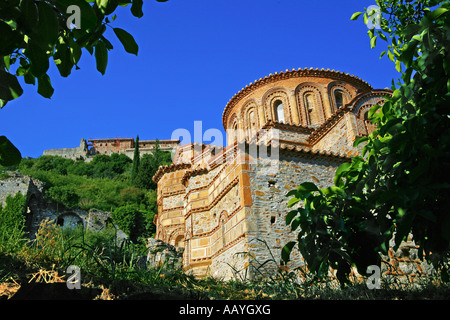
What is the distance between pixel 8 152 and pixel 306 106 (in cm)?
1497

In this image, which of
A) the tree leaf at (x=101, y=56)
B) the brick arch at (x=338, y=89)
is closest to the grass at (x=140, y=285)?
the tree leaf at (x=101, y=56)

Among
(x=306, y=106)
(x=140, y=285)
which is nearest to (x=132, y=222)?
(x=306, y=106)

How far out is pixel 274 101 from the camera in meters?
16.1

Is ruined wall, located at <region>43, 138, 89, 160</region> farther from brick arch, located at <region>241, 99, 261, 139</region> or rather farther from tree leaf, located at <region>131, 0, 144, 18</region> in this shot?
tree leaf, located at <region>131, 0, 144, 18</region>

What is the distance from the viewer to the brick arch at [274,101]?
51.4 ft

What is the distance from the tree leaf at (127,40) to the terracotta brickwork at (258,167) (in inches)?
81.7

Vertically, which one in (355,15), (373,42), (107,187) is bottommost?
(373,42)

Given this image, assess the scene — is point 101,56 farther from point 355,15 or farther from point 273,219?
point 273,219

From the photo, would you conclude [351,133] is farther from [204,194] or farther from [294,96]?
[204,194]

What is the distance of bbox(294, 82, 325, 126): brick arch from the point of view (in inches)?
604

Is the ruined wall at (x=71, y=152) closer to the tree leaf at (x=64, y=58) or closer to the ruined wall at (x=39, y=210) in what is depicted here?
the ruined wall at (x=39, y=210)

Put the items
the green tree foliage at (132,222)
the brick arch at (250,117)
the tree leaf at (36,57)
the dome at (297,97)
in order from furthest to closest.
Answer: the green tree foliage at (132,222)
the brick arch at (250,117)
the dome at (297,97)
the tree leaf at (36,57)

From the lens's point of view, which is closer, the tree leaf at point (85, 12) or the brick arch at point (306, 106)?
the tree leaf at point (85, 12)

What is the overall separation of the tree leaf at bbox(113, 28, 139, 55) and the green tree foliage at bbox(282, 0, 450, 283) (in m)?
1.76
